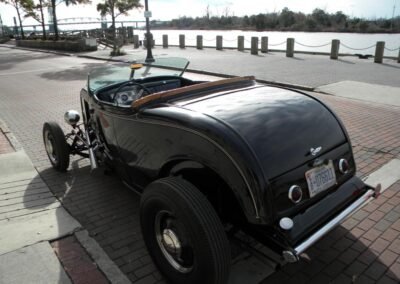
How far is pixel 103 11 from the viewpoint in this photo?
1021 inches

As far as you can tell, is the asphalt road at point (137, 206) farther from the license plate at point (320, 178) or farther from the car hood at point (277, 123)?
the car hood at point (277, 123)

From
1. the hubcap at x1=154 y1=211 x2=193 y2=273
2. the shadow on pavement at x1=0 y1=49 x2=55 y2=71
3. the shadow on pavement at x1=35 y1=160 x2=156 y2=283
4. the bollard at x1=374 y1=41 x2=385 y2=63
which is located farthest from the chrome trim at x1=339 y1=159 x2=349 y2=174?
the shadow on pavement at x1=0 y1=49 x2=55 y2=71

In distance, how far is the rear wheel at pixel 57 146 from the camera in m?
4.45

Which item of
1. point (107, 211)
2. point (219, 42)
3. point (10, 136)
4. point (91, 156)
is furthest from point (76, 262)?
point (219, 42)

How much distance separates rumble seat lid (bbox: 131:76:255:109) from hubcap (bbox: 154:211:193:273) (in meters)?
0.95

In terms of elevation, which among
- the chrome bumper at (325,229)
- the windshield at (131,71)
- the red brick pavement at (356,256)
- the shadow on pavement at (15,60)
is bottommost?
the shadow on pavement at (15,60)

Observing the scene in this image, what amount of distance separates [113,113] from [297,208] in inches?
71.8

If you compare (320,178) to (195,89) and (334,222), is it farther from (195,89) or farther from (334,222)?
(195,89)

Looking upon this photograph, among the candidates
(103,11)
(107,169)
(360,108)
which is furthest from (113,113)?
(103,11)

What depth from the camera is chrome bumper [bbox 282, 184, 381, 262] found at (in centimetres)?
211

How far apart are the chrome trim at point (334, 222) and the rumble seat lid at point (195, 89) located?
141 centimetres

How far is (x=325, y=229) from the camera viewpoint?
7.68 feet

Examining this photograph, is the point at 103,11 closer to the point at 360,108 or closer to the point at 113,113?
the point at 360,108

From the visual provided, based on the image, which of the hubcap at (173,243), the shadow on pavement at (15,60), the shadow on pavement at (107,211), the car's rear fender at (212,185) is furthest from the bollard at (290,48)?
the hubcap at (173,243)
